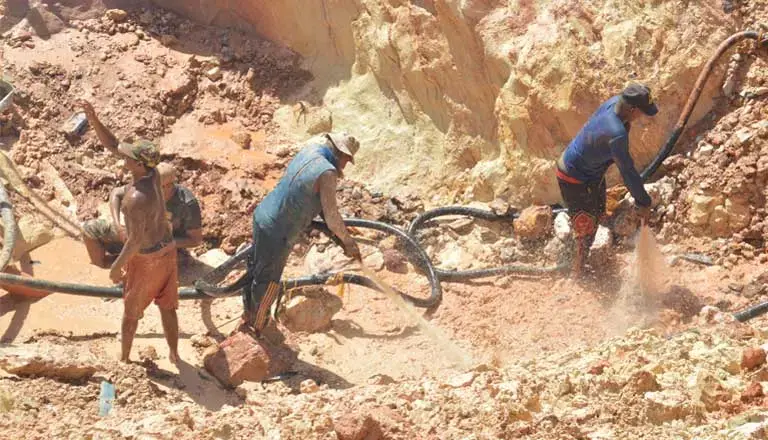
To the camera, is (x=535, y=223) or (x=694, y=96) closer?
(x=694, y=96)

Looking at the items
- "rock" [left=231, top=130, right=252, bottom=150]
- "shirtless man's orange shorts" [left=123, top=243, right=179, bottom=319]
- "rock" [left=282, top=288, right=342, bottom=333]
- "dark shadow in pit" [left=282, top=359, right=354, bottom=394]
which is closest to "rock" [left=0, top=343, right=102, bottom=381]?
"shirtless man's orange shorts" [left=123, top=243, right=179, bottom=319]

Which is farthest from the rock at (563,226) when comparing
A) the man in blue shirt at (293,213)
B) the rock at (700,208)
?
the man in blue shirt at (293,213)

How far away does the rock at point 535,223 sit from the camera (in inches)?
330

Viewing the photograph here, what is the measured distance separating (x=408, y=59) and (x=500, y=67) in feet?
3.46

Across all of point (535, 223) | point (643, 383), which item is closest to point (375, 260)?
point (535, 223)

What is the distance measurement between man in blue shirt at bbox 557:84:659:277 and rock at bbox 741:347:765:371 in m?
2.33

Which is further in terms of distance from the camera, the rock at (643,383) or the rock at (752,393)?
the rock at (643,383)

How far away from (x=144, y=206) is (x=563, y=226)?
11.5 ft

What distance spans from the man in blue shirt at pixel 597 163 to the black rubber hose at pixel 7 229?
172 inches

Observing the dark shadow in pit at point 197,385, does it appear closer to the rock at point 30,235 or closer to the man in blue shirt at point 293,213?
the man in blue shirt at point 293,213

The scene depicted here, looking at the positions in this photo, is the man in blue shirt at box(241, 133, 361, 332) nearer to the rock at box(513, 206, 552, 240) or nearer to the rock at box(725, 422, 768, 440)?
the rock at box(513, 206, 552, 240)

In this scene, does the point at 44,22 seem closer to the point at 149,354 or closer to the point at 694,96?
the point at 149,354

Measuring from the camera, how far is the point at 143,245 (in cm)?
664

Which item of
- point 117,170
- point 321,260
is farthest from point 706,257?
point 117,170
